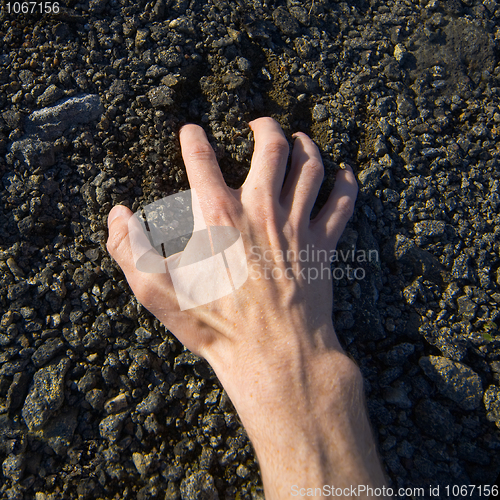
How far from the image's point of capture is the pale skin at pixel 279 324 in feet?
4.42

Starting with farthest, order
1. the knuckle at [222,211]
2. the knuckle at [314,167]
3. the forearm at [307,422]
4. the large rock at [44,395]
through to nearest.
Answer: the knuckle at [314,167] < the knuckle at [222,211] < the large rock at [44,395] < the forearm at [307,422]

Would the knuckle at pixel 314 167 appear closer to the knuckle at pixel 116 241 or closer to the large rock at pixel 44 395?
the knuckle at pixel 116 241

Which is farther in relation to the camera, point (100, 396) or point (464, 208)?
point (464, 208)

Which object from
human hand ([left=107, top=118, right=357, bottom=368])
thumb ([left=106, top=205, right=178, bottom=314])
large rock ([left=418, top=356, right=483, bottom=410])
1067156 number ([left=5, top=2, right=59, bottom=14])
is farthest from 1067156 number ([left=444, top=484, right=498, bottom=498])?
1067156 number ([left=5, top=2, right=59, bottom=14])

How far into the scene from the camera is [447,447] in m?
1.60

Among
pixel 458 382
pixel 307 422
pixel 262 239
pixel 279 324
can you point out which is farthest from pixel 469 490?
pixel 262 239

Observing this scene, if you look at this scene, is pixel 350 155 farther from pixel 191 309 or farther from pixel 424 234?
pixel 191 309

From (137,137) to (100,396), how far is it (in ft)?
4.07

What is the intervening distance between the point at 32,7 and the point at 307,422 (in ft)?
7.83

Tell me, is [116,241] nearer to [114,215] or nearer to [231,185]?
[114,215]

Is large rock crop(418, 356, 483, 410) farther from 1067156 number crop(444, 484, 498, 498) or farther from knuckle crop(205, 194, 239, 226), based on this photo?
knuckle crop(205, 194, 239, 226)

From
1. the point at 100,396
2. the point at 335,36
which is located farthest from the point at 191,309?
the point at 335,36

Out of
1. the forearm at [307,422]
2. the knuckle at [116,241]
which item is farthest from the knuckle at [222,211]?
the forearm at [307,422]

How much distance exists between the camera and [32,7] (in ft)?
6.12
